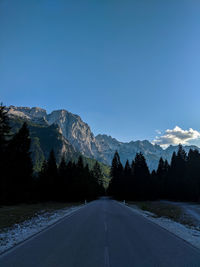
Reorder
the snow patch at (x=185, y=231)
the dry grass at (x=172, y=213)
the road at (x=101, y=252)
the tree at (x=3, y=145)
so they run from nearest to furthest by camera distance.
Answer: the road at (x=101, y=252) < the snow patch at (x=185, y=231) < the dry grass at (x=172, y=213) < the tree at (x=3, y=145)

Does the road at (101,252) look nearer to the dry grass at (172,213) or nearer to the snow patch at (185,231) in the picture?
the snow patch at (185,231)

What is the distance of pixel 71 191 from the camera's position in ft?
163

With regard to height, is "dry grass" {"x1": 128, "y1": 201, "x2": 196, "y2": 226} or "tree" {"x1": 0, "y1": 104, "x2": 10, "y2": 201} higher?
"tree" {"x1": 0, "y1": 104, "x2": 10, "y2": 201}

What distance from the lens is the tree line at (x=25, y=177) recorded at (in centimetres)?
2634

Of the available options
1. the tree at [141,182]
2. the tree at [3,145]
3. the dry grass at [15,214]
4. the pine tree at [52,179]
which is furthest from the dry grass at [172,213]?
the pine tree at [52,179]

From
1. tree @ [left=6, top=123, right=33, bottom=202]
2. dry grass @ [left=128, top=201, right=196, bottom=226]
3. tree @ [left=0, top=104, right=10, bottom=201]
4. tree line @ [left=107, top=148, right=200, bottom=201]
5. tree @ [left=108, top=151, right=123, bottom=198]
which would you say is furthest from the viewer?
tree @ [left=108, top=151, right=123, bottom=198]

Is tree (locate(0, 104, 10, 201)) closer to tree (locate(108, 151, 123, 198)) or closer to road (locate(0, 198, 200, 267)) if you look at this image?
road (locate(0, 198, 200, 267))

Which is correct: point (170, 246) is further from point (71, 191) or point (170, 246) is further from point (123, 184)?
point (123, 184)

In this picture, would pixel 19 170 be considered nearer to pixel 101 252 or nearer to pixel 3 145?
pixel 3 145

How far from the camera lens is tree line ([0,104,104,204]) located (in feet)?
86.4

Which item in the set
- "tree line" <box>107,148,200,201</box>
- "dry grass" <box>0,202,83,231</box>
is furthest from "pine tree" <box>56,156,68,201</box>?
"dry grass" <box>0,202,83,231</box>

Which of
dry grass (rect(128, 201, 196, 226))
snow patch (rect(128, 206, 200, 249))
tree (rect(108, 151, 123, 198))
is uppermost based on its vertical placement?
tree (rect(108, 151, 123, 198))

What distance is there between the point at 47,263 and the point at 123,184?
5442 centimetres

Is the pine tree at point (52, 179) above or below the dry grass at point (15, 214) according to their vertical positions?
above
